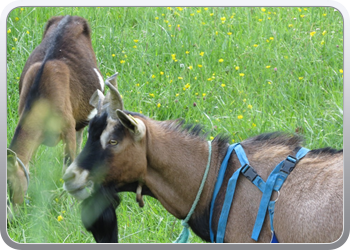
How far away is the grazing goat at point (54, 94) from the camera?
16.0 feet

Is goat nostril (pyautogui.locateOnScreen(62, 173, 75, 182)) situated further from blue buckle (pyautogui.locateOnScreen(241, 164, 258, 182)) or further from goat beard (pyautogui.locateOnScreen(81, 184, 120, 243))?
blue buckle (pyautogui.locateOnScreen(241, 164, 258, 182))

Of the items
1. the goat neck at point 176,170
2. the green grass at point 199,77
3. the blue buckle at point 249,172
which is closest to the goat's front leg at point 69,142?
the green grass at point 199,77

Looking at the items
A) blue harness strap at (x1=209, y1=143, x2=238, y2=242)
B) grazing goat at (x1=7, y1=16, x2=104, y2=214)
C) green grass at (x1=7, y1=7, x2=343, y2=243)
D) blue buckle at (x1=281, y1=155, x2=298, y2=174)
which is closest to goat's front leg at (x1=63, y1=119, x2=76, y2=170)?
grazing goat at (x1=7, y1=16, x2=104, y2=214)

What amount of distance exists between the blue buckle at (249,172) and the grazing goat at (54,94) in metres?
1.76

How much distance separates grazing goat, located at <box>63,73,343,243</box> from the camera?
10.4 ft

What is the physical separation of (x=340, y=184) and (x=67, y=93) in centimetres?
323

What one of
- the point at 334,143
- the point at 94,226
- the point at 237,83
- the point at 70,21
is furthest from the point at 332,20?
the point at 70,21

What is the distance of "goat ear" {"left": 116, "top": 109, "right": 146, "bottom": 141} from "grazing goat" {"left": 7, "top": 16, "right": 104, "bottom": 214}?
1.30 meters

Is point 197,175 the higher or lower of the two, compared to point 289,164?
lower

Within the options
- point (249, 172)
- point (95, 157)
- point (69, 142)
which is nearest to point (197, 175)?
point (249, 172)

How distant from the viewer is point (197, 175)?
352 centimetres

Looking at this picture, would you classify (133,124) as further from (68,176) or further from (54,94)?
(54,94)

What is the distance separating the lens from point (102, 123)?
11.1 feet

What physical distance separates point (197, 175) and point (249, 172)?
0.37m
